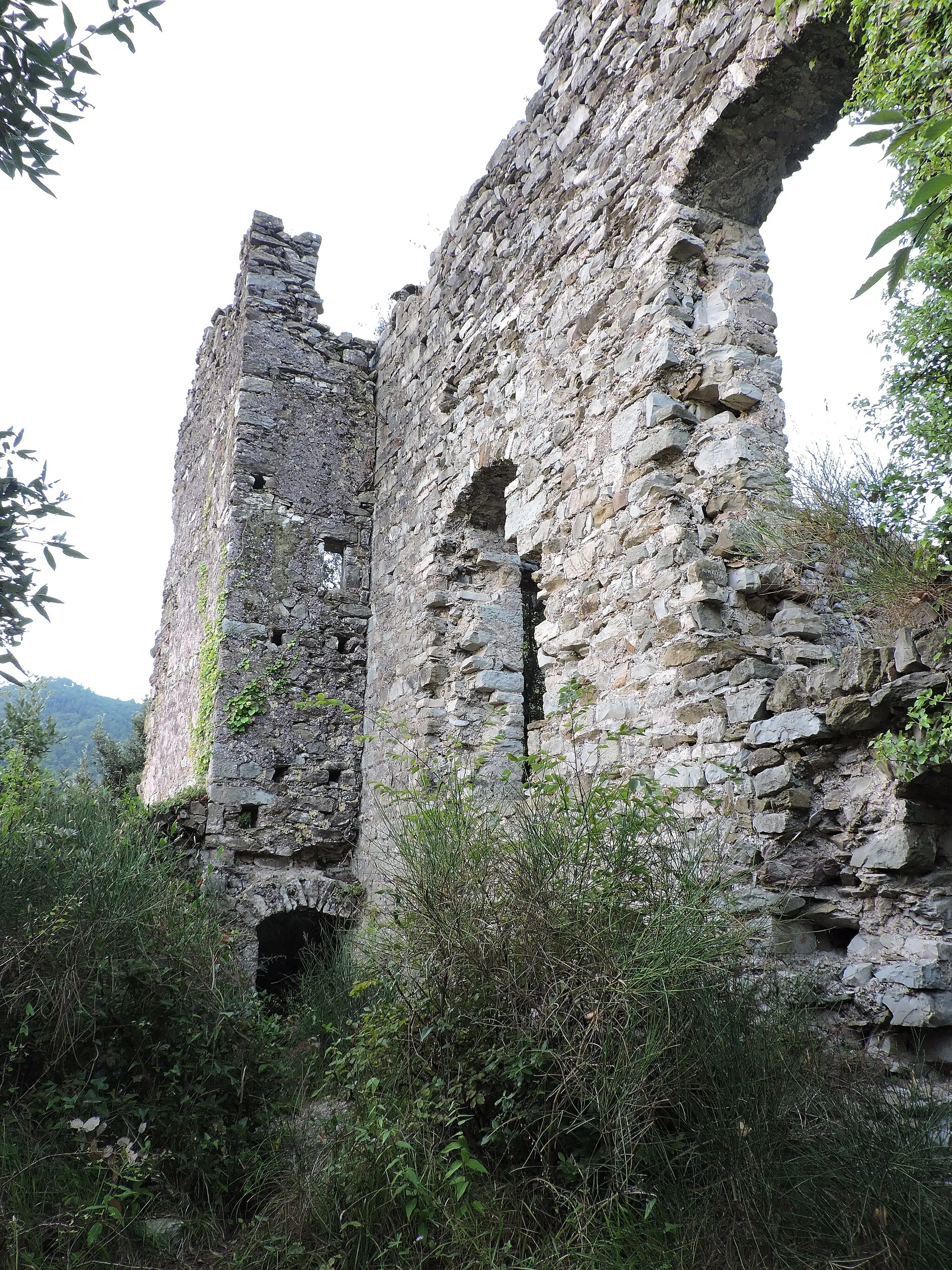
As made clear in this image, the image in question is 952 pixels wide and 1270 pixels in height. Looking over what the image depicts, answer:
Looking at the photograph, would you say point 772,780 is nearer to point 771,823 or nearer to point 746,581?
point 771,823

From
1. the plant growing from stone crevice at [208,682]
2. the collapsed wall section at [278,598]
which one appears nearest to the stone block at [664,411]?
the collapsed wall section at [278,598]

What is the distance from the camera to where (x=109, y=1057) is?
3.34m

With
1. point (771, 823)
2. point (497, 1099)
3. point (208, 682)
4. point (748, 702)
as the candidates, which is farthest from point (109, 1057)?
point (208, 682)

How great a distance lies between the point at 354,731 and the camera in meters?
7.32

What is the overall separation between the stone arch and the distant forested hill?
14695 mm

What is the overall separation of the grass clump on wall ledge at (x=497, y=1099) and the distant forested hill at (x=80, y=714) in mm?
13748

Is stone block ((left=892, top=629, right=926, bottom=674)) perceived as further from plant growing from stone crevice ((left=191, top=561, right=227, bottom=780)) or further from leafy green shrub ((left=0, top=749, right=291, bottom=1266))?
plant growing from stone crevice ((left=191, top=561, right=227, bottom=780))

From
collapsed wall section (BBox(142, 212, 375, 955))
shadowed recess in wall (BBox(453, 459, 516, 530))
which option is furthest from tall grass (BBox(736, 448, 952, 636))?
collapsed wall section (BBox(142, 212, 375, 955))

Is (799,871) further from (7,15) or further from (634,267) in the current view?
(7,15)

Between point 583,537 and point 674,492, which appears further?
point 583,537

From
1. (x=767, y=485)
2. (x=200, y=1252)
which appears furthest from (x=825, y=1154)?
(x=767, y=485)

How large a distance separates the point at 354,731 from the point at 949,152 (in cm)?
568

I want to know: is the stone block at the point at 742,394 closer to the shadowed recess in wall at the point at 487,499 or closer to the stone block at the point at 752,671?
the stone block at the point at 752,671

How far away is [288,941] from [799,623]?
5370mm
